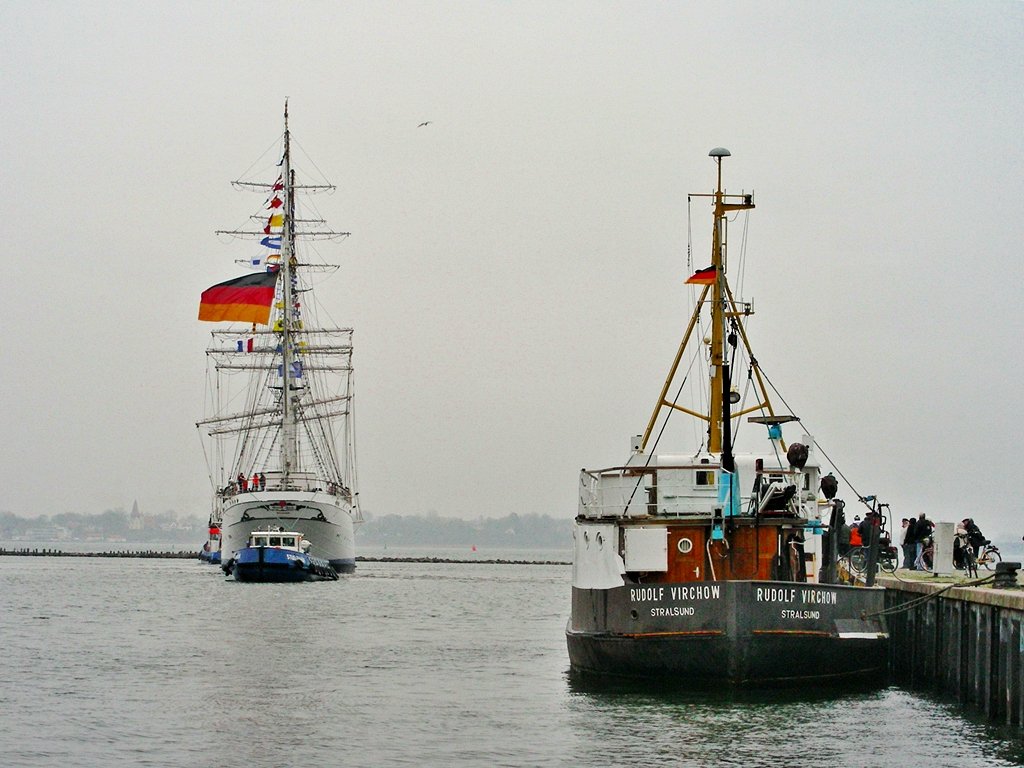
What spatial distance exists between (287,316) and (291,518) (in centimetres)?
1680

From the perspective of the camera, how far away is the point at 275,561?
273ft

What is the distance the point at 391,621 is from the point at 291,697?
23.7 m

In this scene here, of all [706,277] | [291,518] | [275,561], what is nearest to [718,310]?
[706,277]

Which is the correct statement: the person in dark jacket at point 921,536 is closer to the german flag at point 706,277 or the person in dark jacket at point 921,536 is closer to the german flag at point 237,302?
the german flag at point 706,277

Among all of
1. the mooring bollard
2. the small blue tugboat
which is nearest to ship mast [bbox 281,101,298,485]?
the small blue tugboat

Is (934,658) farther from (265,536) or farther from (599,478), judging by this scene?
(265,536)

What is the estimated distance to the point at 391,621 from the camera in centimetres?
5362

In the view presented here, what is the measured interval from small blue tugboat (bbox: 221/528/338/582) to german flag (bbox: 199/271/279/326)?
41.2ft

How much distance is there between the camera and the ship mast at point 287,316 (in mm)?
109750

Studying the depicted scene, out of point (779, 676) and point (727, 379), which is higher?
point (727, 379)

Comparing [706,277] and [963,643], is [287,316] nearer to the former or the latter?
[706,277]

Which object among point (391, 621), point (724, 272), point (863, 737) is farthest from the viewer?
point (391, 621)

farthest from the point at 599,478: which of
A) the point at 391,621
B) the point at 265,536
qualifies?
the point at 265,536

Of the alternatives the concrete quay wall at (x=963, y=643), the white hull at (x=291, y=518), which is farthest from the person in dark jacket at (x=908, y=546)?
the white hull at (x=291, y=518)
